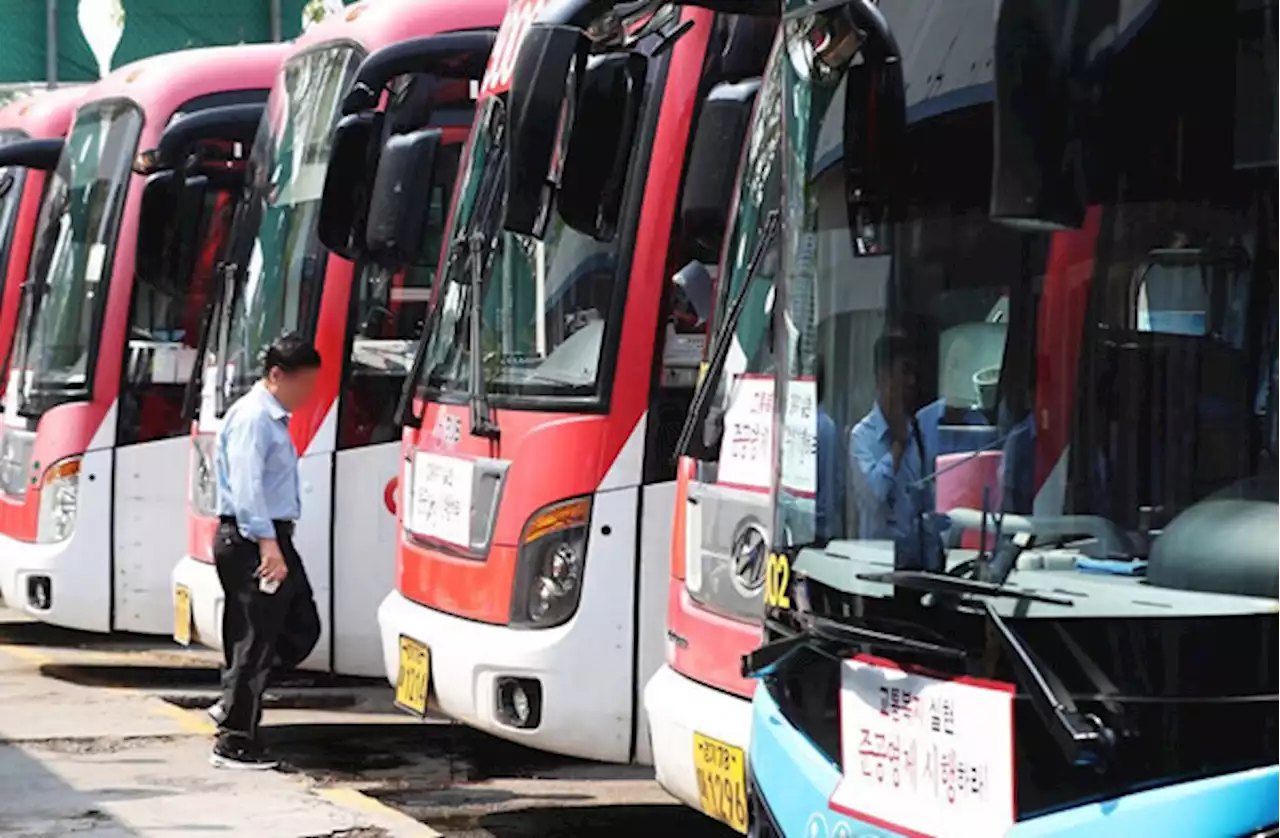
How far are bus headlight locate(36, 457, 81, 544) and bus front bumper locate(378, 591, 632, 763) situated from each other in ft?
14.3

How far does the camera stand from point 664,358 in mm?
8188

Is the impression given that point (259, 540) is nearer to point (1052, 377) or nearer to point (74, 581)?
point (74, 581)

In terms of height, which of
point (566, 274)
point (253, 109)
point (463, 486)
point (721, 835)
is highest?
point (253, 109)

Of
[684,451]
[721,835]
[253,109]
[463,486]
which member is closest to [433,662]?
[463,486]

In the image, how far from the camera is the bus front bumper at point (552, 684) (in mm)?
8055

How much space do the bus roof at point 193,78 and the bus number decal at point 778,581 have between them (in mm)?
7454

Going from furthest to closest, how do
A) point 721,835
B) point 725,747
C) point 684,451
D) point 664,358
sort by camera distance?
point 721,835, point 664,358, point 684,451, point 725,747

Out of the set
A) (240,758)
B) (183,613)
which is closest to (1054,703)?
(240,758)

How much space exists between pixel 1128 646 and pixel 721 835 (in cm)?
451

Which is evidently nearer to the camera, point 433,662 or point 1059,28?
Answer: point 1059,28

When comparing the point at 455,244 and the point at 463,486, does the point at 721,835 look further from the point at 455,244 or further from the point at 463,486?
the point at 455,244

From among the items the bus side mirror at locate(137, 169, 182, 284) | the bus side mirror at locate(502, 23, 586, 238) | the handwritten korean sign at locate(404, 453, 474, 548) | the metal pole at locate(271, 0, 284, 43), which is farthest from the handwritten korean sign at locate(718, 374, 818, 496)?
the metal pole at locate(271, 0, 284, 43)

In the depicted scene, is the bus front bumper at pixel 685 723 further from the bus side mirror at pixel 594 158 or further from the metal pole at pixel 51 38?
the metal pole at pixel 51 38

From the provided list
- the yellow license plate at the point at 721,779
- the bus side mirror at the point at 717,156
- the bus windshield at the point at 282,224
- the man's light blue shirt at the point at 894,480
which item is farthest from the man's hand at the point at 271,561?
the man's light blue shirt at the point at 894,480
